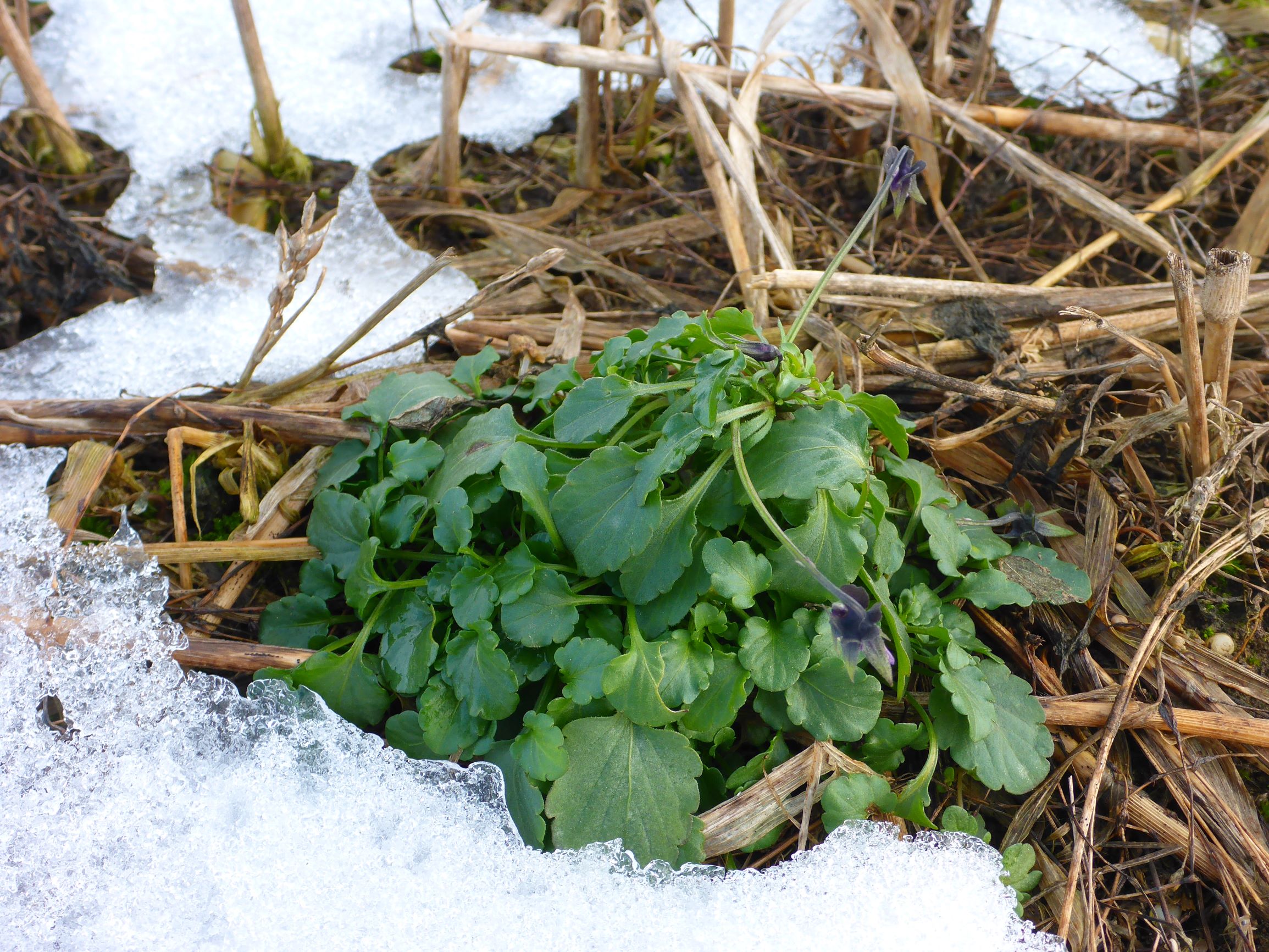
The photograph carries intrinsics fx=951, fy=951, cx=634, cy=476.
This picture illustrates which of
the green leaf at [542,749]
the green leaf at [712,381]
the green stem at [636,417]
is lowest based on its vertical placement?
the green leaf at [542,749]

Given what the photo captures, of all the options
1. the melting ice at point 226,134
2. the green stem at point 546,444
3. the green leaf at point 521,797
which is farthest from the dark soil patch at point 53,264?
the green leaf at point 521,797

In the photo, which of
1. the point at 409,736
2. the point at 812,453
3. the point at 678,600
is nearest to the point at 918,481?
the point at 812,453

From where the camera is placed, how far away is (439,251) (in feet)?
10.1

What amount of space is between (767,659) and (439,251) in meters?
1.96

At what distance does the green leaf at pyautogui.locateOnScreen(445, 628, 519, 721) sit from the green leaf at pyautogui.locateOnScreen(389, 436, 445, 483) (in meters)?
0.38

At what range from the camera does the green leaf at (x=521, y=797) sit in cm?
168

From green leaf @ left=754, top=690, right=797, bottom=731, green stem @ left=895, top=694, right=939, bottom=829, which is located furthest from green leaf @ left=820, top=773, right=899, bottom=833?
green leaf @ left=754, top=690, right=797, bottom=731

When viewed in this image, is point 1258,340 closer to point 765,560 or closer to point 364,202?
point 765,560

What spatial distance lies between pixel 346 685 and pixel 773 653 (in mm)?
825

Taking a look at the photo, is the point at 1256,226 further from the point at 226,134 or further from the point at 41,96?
the point at 41,96

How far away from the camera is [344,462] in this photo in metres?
2.16

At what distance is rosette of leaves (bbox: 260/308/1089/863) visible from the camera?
1.65 meters

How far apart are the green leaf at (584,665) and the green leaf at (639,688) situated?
3 centimetres

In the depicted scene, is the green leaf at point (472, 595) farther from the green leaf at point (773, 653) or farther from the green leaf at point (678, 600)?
the green leaf at point (773, 653)
